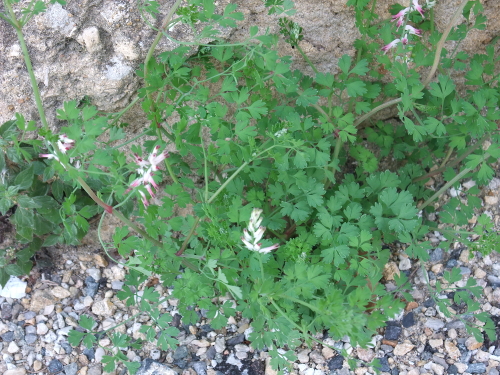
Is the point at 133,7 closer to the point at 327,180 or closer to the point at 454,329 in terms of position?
the point at 327,180

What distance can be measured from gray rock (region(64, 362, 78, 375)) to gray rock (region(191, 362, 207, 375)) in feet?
1.72

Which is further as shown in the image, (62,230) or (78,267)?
(78,267)

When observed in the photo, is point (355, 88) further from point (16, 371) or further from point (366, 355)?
point (16, 371)

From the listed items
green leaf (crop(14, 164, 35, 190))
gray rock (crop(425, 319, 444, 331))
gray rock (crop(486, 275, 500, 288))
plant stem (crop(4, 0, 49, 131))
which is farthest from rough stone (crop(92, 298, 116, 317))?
gray rock (crop(486, 275, 500, 288))

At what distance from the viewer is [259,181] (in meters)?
2.23

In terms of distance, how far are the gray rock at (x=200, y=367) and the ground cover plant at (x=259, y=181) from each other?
10.8 inches

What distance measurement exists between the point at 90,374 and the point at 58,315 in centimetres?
38

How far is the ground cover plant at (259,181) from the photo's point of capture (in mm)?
1852

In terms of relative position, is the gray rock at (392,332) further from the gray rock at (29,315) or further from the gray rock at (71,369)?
the gray rock at (29,315)

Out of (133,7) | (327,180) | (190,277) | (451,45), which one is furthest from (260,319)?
(451,45)

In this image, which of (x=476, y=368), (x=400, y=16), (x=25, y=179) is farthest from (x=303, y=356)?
(x=400, y=16)

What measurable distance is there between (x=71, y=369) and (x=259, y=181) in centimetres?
118

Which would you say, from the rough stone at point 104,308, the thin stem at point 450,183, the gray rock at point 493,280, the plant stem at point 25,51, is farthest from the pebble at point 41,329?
Result: the gray rock at point 493,280

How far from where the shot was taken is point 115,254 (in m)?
2.82
